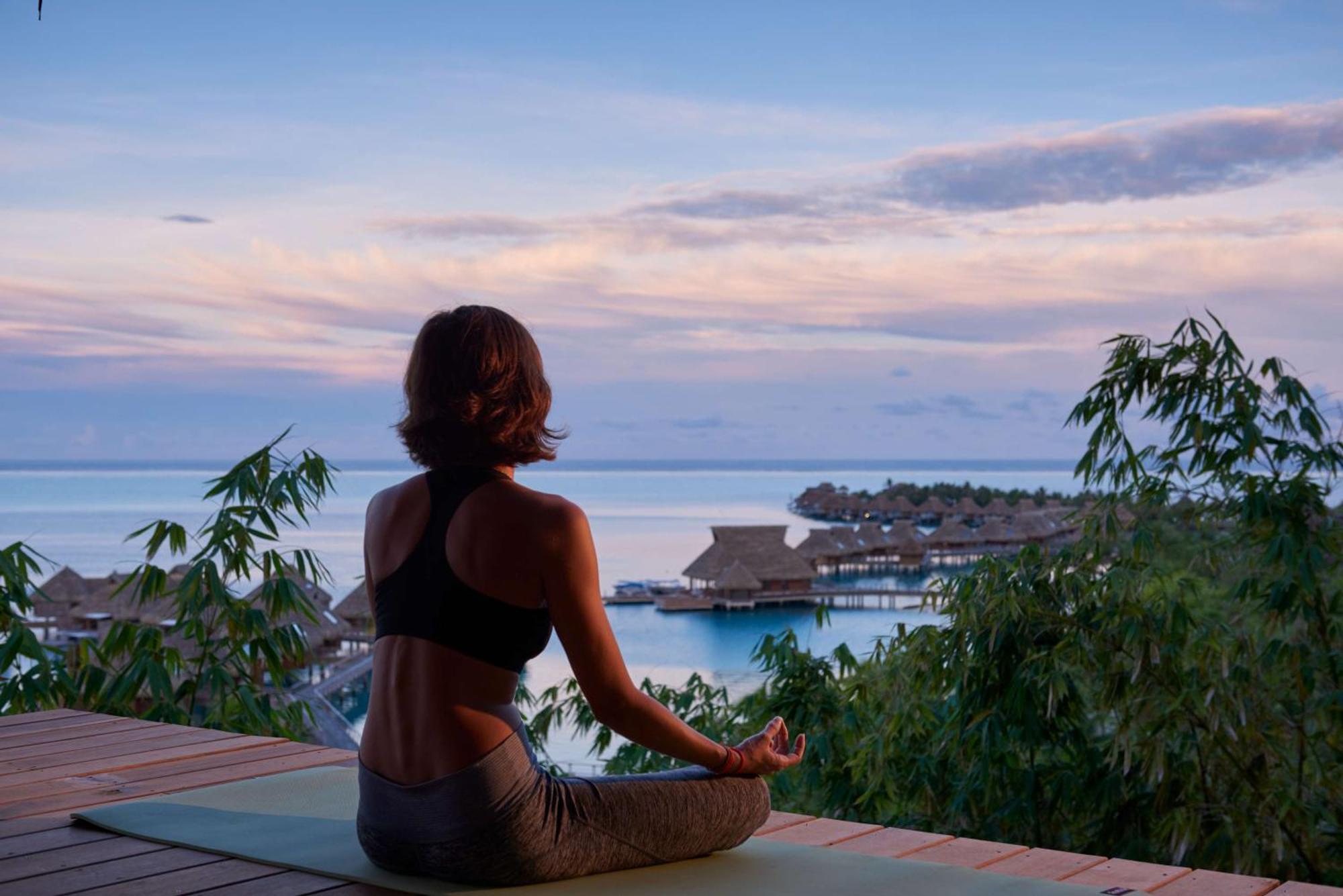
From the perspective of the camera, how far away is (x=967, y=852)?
241 cm

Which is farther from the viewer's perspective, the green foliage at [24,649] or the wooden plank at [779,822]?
the green foliage at [24,649]

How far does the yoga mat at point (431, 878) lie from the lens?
2.06 m

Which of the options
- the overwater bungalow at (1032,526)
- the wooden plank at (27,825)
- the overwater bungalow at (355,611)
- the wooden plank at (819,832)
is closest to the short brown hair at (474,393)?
the wooden plank at (819,832)

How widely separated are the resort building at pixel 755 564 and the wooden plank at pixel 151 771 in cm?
1328

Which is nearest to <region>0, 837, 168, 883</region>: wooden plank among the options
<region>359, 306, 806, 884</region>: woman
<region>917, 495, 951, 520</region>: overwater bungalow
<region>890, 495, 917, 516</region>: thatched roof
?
<region>359, 306, 806, 884</region>: woman

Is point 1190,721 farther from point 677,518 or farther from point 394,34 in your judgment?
point 677,518

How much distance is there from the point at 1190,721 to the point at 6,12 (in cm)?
410

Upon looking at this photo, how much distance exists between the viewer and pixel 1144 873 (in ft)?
7.43

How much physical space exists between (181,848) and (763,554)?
14653 mm

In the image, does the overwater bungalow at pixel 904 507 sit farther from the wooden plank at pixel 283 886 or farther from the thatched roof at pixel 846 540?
the wooden plank at pixel 283 886

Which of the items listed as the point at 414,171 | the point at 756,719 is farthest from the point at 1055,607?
the point at 414,171

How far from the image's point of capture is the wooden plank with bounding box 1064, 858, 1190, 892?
217 cm

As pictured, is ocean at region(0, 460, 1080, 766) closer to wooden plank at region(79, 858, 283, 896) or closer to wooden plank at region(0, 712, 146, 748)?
wooden plank at region(0, 712, 146, 748)

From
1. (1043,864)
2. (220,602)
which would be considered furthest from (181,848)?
(220,602)
